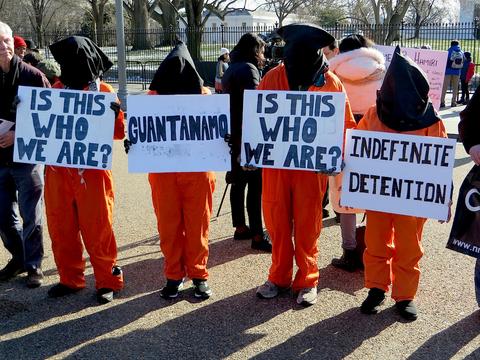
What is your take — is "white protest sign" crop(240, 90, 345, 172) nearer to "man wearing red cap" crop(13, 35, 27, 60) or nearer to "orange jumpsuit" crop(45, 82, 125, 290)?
"orange jumpsuit" crop(45, 82, 125, 290)

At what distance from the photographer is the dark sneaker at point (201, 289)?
14.5ft

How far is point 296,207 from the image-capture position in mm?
4277

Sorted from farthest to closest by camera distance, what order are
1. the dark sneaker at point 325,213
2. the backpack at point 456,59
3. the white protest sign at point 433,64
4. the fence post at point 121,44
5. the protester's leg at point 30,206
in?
the backpack at point 456,59, the fence post at point 121,44, the white protest sign at point 433,64, the dark sneaker at point 325,213, the protester's leg at point 30,206

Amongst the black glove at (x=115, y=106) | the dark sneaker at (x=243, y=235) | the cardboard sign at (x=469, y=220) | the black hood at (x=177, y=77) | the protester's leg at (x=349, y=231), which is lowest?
the dark sneaker at (x=243, y=235)

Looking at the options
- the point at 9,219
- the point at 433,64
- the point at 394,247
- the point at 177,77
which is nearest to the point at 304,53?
the point at 177,77

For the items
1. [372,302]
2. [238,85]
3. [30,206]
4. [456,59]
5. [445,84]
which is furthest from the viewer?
[445,84]

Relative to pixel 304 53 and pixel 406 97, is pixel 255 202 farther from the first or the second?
pixel 406 97

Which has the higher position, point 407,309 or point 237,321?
point 407,309

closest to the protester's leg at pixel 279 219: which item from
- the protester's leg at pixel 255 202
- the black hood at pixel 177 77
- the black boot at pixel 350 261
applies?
the black boot at pixel 350 261

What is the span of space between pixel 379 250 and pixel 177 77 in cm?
192

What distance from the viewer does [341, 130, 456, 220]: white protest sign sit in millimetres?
3834

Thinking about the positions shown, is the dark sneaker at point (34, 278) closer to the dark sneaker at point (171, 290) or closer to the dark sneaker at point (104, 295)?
the dark sneaker at point (104, 295)

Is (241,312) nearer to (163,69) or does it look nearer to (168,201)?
(168,201)

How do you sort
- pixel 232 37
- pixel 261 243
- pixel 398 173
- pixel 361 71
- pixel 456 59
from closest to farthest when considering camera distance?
pixel 398 173 → pixel 361 71 → pixel 261 243 → pixel 456 59 → pixel 232 37
